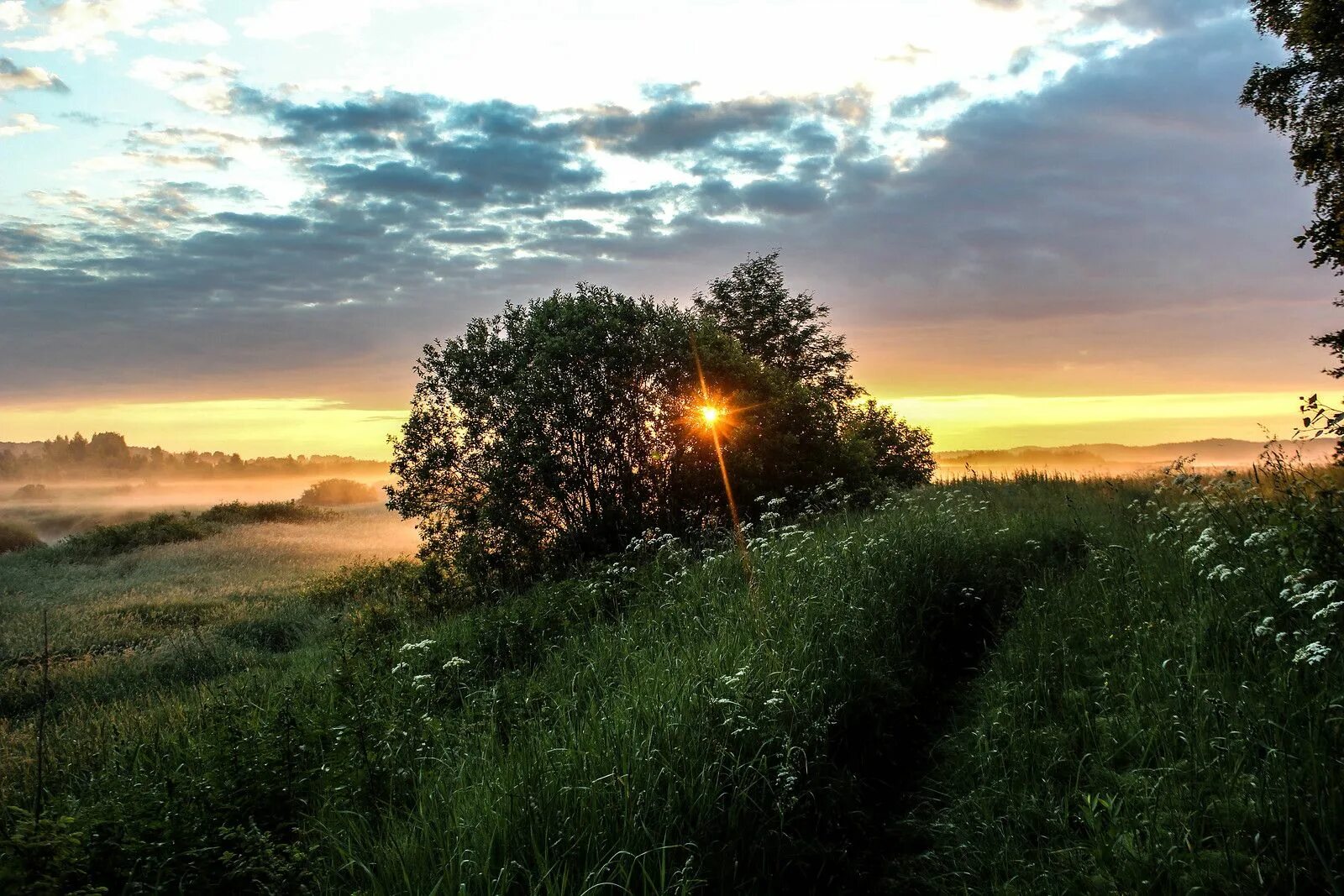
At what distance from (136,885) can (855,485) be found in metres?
18.3

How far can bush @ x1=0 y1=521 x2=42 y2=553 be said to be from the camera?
3722 cm

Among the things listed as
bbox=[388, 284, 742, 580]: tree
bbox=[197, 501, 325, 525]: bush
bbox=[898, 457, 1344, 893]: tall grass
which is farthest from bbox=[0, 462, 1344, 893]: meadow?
bbox=[197, 501, 325, 525]: bush

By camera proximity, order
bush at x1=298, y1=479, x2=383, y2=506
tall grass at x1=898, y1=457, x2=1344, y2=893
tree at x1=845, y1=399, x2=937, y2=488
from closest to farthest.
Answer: tall grass at x1=898, y1=457, x2=1344, y2=893
tree at x1=845, y1=399, x2=937, y2=488
bush at x1=298, y1=479, x2=383, y2=506

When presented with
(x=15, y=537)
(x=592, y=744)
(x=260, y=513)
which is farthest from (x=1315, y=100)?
(x=15, y=537)

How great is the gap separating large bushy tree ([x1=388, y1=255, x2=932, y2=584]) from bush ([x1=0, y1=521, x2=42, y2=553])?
30.6 metres

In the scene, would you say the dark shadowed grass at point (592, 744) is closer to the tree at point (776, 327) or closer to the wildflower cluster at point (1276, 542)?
the wildflower cluster at point (1276, 542)

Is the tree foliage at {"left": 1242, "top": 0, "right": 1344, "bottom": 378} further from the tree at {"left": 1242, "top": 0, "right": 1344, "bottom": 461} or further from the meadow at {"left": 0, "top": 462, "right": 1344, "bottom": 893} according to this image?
the meadow at {"left": 0, "top": 462, "right": 1344, "bottom": 893}

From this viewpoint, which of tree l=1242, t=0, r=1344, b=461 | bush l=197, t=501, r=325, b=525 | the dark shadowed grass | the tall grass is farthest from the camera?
bush l=197, t=501, r=325, b=525

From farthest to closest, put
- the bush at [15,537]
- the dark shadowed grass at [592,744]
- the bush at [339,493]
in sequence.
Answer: the bush at [339,493] < the bush at [15,537] < the dark shadowed grass at [592,744]

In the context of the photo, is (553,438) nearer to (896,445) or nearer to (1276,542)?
(1276,542)

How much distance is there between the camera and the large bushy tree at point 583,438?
1738 cm

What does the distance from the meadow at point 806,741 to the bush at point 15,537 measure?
3413 centimetres

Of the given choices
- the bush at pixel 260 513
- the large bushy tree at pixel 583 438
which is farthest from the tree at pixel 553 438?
the bush at pixel 260 513

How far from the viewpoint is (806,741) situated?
17.8ft
